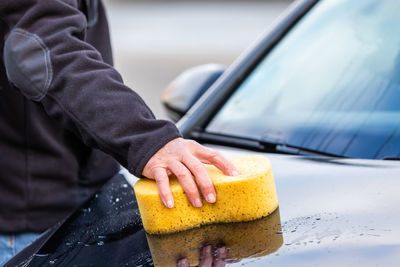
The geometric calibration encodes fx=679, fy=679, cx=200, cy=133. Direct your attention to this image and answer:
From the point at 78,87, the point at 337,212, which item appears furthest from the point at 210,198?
the point at 78,87

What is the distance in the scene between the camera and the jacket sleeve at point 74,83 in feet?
4.73

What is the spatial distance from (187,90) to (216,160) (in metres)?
1.07

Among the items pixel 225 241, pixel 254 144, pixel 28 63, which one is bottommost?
pixel 254 144

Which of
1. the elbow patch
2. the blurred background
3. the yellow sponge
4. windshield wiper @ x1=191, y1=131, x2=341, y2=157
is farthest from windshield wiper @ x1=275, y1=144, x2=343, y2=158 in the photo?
the blurred background

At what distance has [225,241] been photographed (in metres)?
1.35

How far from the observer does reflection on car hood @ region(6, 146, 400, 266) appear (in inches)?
48.6

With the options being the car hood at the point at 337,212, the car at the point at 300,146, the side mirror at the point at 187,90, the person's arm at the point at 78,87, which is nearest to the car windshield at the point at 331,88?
the car at the point at 300,146

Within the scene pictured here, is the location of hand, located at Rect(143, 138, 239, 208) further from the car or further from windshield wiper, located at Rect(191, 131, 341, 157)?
windshield wiper, located at Rect(191, 131, 341, 157)

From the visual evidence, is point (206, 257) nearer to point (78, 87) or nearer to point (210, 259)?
point (210, 259)

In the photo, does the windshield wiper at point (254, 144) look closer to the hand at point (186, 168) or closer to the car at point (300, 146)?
the car at point (300, 146)

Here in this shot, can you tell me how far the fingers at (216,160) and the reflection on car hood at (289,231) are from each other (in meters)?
0.12

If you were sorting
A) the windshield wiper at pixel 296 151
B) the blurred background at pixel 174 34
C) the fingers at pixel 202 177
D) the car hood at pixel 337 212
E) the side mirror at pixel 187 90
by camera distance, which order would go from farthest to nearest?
the blurred background at pixel 174 34
the side mirror at pixel 187 90
the windshield wiper at pixel 296 151
the fingers at pixel 202 177
the car hood at pixel 337 212

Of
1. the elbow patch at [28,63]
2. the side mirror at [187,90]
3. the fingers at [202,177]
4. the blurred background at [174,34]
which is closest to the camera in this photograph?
the fingers at [202,177]

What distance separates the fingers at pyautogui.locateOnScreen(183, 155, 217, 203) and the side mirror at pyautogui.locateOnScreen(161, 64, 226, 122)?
3.41 ft
